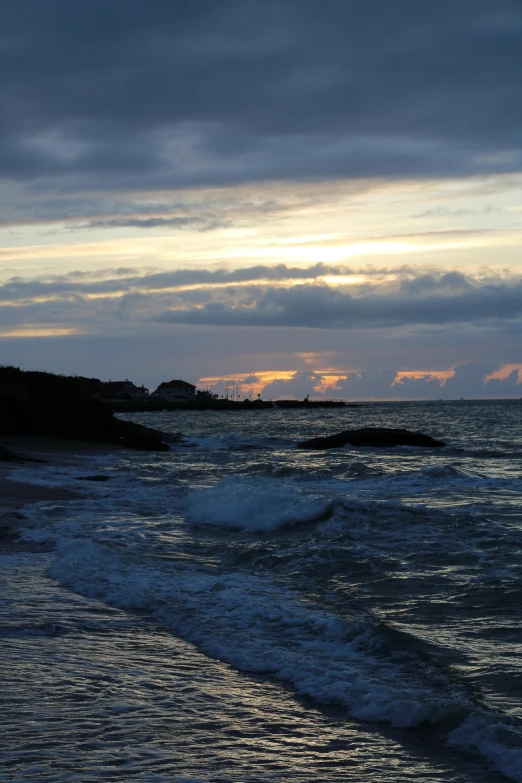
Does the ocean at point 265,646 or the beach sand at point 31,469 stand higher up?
the ocean at point 265,646

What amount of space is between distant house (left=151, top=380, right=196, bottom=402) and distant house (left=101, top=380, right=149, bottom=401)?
3252mm

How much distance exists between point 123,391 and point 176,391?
37.3 feet

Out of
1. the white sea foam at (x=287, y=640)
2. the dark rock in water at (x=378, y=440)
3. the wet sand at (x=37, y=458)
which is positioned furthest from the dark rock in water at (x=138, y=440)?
the white sea foam at (x=287, y=640)

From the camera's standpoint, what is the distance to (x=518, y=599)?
1062cm

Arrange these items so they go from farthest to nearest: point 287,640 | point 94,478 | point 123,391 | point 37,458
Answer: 1. point 123,391
2. point 37,458
3. point 94,478
4. point 287,640

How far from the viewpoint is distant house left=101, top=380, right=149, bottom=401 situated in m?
166

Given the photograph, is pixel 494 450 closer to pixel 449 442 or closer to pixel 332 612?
pixel 449 442

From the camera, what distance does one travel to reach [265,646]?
8773mm

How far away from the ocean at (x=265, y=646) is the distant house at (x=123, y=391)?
148 metres

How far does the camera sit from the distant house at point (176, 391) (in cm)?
17512

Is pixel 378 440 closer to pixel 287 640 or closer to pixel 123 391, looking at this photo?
pixel 287 640

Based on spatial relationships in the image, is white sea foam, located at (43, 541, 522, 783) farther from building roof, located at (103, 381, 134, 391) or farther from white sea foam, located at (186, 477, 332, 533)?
building roof, located at (103, 381, 134, 391)

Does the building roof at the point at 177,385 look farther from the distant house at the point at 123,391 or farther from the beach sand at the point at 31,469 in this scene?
the beach sand at the point at 31,469

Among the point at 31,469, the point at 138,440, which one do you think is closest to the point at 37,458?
the point at 31,469
